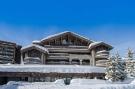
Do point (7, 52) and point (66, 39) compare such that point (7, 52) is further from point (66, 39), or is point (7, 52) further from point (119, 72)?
point (119, 72)

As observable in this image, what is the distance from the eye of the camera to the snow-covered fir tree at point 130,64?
45188mm

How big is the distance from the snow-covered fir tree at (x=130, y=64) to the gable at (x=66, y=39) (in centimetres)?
670

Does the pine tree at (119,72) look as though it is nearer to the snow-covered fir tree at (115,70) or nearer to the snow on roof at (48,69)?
the snow-covered fir tree at (115,70)

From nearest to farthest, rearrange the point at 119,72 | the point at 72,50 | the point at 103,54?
the point at 119,72, the point at 103,54, the point at 72,50

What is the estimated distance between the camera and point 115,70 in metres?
37.3

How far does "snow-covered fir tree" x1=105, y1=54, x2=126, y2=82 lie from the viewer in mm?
36938

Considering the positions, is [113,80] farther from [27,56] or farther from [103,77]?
[27,56]

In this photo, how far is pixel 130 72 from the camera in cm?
4553

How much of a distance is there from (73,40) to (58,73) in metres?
11.5

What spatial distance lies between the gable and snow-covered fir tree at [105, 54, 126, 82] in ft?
48.7

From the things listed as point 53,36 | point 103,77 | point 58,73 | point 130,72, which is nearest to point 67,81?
point 58,73

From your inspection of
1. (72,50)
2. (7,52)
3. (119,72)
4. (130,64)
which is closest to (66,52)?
(72,50)

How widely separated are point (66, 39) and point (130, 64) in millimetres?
11618

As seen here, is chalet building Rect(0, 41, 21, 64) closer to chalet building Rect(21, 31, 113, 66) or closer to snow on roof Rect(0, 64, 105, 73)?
chalet building Rect(21, 31, 113, 66)
